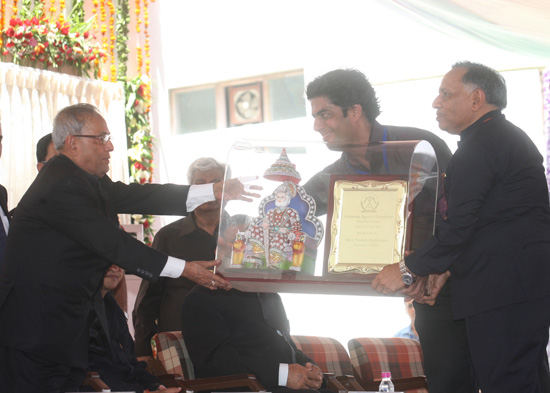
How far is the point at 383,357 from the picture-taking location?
4441 mm

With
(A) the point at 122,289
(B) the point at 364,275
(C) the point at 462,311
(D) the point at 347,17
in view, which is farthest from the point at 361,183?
(D) the point at 347,17

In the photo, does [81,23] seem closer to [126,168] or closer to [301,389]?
[126,168]

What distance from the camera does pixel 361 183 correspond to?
2953mm

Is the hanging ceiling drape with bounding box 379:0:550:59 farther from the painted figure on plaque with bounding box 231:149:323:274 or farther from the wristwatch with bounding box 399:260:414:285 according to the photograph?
the wristwatch with bounding box 399:260:414:285

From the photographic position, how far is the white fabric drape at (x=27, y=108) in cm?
658

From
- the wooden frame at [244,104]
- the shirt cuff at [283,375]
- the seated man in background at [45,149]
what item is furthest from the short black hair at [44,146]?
the wooden frame at [244,104]

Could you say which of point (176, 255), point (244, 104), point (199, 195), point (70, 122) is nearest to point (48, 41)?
point (244, 104)

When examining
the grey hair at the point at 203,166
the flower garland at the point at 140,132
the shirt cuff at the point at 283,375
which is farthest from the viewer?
the flower garland at the point at 140,132

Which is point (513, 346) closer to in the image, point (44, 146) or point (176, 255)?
point (176, 255)

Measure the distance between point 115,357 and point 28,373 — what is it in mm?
632

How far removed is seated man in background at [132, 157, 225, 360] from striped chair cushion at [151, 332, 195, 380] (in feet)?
0.98

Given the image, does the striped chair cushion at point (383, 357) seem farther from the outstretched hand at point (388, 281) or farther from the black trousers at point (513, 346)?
the black trousers at point (513, 346)

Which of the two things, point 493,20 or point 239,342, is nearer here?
point 239,342

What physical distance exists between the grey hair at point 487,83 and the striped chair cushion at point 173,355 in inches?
74.3
